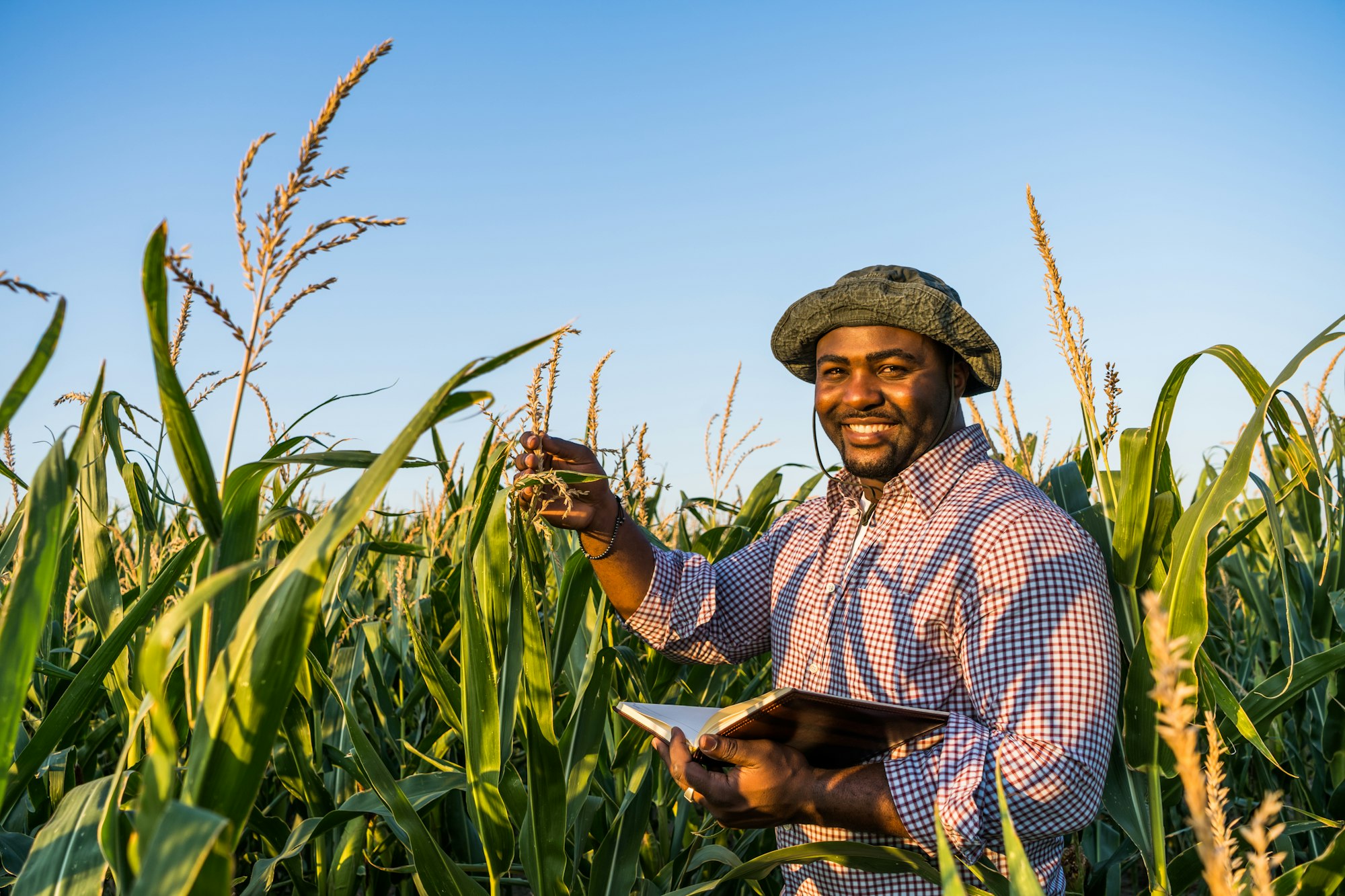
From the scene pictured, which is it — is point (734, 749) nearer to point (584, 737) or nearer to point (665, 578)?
point (584, 737)

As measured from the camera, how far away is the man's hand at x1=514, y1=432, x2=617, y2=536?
178cm

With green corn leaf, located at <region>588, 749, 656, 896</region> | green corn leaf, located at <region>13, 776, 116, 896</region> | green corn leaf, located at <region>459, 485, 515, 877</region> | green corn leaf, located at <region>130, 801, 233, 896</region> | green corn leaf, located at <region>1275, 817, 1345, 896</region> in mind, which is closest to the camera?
green corn leaf, located at <region>130, 801, 233, 896</region>

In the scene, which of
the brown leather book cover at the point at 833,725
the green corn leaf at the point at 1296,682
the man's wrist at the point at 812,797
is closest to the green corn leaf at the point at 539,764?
the brown leather book cover at the point at 833,725

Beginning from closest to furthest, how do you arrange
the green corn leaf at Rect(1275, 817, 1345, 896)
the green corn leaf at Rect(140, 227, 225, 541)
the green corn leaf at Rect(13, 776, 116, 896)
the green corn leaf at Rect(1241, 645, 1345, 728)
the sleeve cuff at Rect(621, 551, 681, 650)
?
1. the green corn leaf at Rect(140, 227, 225, 541)
2. the green corn leaf at Rect(13, 776, 116, 896)
3. the green corn leaf at Rect(1275, 817, 1345, 896)
4. the green corn leaf at Rect(1241, 645, 1345, 728)
5. the sleeve cuff at Rect(621, 551, 681, 650)

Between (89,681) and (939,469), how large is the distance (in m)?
1.62

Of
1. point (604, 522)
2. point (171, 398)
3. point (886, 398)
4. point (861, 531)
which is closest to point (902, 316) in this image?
point (886, 398)

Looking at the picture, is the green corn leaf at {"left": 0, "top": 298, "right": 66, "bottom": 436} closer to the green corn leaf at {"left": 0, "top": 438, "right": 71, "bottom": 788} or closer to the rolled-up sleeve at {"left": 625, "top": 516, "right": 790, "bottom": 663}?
the green corn leaf at {"left": 0, "top": 438, "right": 71, "bottom": 788}

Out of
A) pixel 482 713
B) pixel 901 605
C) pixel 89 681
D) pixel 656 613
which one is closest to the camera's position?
pixel 89 681

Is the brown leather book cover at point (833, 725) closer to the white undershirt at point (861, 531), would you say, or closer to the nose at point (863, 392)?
the white undershirt at point (861, 531)

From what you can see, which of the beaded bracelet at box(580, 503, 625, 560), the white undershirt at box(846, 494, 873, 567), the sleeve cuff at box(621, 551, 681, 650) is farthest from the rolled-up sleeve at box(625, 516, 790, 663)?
the white undershirt at box(846, 494, 873, 567)

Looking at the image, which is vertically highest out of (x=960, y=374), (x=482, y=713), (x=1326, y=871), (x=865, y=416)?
(x=960, y=374)

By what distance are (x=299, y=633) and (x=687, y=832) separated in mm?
1686

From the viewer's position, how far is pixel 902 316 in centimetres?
207

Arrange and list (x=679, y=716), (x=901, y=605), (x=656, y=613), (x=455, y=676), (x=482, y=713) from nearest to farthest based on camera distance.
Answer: (x=482, y=713) < (x=679, y=716) < (x=901, y=605) < (x=656, y=613) < (x=455, y=676)
